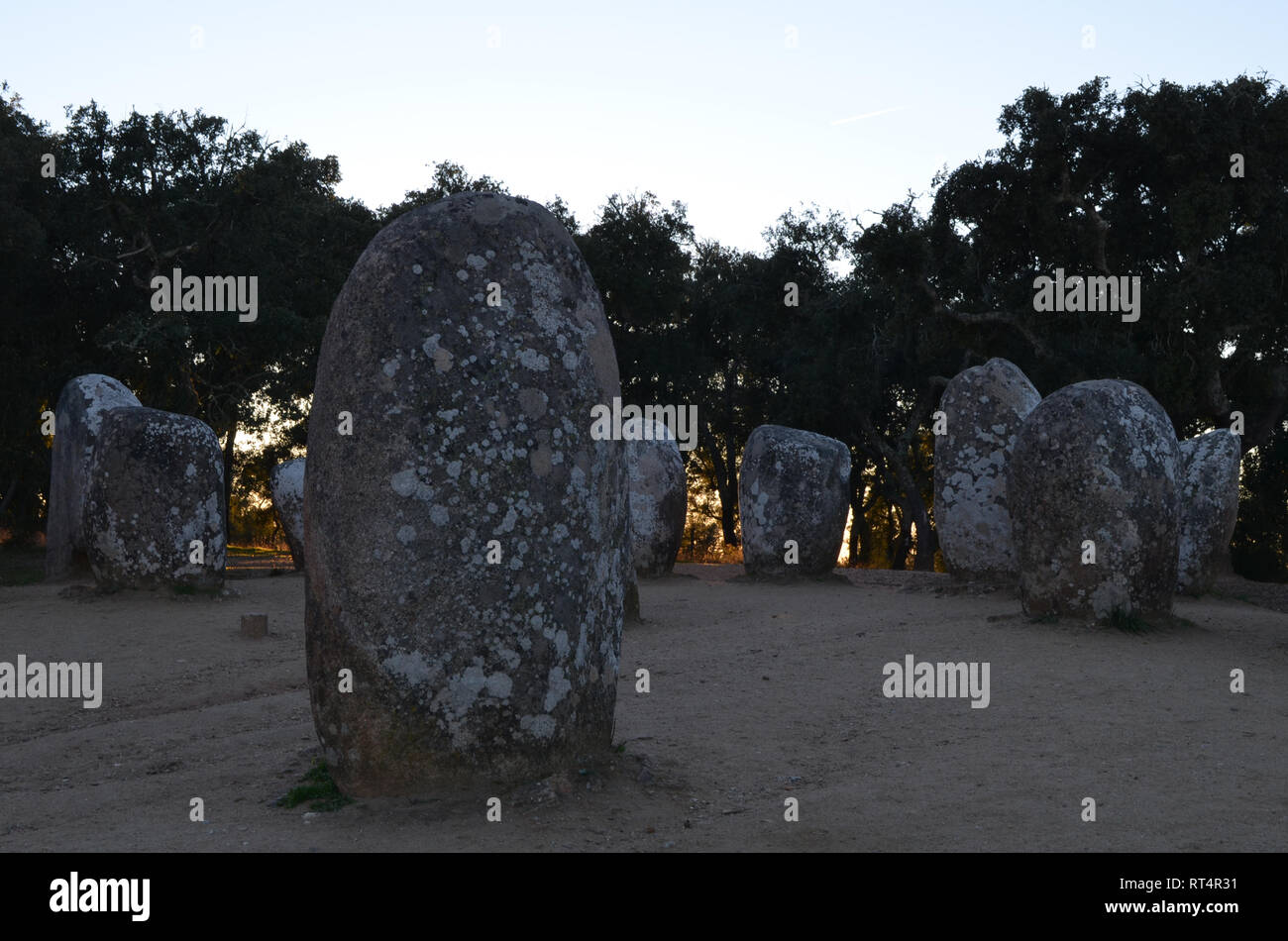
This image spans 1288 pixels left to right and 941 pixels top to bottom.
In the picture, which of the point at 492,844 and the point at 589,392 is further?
the point at 589,392

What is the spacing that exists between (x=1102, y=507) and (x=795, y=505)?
6.87 m

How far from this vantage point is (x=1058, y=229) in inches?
928

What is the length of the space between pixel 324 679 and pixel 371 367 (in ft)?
4.70

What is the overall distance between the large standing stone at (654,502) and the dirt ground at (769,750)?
527cm

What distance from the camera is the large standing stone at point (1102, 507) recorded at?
34.1 ft

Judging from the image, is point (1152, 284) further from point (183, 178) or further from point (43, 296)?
point (43, 296)

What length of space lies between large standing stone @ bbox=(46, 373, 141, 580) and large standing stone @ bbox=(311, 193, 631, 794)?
12.4 metres

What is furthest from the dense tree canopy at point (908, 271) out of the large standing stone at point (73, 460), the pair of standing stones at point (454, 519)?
the pair of standing stones at point (454, 519)

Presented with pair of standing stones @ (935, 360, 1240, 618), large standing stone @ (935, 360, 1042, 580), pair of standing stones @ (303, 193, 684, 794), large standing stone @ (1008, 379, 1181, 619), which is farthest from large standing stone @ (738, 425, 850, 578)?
pair of standing stones @ (303, 193, 684, 794)

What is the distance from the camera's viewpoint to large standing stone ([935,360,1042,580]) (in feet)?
46.6

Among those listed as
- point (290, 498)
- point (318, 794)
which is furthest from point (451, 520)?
point (290, 498)

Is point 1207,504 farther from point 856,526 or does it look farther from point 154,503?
point 856,526

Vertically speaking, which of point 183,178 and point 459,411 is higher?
point 183,178

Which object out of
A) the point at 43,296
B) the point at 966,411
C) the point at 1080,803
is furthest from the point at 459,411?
the point at 43,296
